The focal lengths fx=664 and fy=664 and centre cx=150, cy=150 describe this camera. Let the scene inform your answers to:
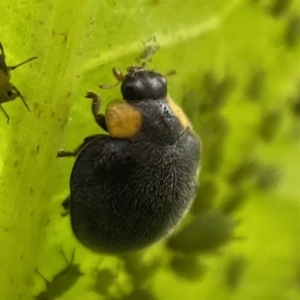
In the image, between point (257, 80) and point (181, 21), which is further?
point (257, 80)

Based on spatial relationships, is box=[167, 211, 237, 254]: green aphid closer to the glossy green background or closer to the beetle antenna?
the glossy green background

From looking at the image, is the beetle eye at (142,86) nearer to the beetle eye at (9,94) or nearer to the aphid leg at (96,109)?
the aphid leg at (96,109)

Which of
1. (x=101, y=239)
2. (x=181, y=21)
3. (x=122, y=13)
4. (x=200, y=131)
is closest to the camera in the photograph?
(x=101, y=239)

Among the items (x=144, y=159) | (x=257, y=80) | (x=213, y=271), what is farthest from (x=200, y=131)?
(x=144, y=159)

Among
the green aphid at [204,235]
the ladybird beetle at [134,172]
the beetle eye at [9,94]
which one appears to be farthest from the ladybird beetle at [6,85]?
the green aphid at [204,235]

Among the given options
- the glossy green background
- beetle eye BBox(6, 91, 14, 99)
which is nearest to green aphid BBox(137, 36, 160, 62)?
the glossy green background

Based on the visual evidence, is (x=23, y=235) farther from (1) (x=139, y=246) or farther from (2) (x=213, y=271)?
(2) (x=213, y=271)

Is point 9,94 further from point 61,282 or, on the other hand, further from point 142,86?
point 61,282

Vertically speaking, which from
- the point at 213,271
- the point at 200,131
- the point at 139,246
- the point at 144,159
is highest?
the point at 144,159
